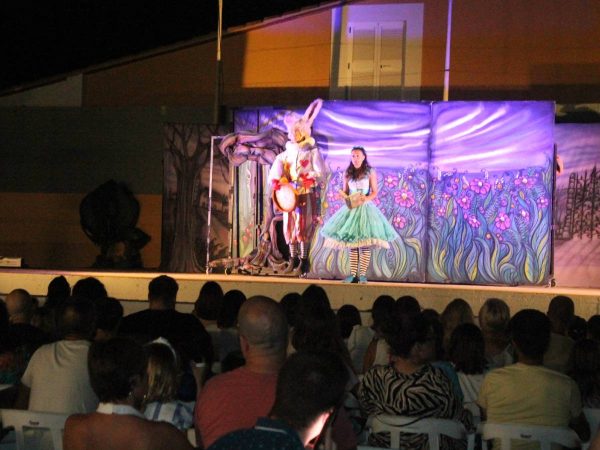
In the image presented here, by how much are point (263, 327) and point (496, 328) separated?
2.49 metres

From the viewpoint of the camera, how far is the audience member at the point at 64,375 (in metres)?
4.36

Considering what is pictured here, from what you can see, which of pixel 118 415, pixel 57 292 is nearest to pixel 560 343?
pixel 118 415

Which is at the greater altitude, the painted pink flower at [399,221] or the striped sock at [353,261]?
the painted pink flower at [399,221]

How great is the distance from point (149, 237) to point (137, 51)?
9.50ft

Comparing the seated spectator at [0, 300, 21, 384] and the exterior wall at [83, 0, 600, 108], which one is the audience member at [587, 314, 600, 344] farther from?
the exterior wall at [83, 0, 600, 108]

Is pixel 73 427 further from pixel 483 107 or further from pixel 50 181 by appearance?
pixel 50 181

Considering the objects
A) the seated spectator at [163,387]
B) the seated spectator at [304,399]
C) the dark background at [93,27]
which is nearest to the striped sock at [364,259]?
the dark background at [93,27]

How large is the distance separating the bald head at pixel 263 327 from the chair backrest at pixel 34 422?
2.89 ft

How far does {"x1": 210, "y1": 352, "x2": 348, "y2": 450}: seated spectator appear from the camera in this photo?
2342mm

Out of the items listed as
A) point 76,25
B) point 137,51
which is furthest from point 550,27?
point 76,25

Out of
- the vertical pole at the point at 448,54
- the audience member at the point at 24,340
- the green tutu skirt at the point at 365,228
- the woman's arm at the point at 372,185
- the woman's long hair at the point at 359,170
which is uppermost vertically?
the vertical pole at the point at 448,54

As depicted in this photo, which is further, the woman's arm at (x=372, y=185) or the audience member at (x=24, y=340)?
the woman's arm at (x=372, y=185)

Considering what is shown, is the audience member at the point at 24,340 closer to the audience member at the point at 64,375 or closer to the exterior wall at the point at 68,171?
the audience member at the point at 64,375

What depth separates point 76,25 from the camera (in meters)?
16.6
